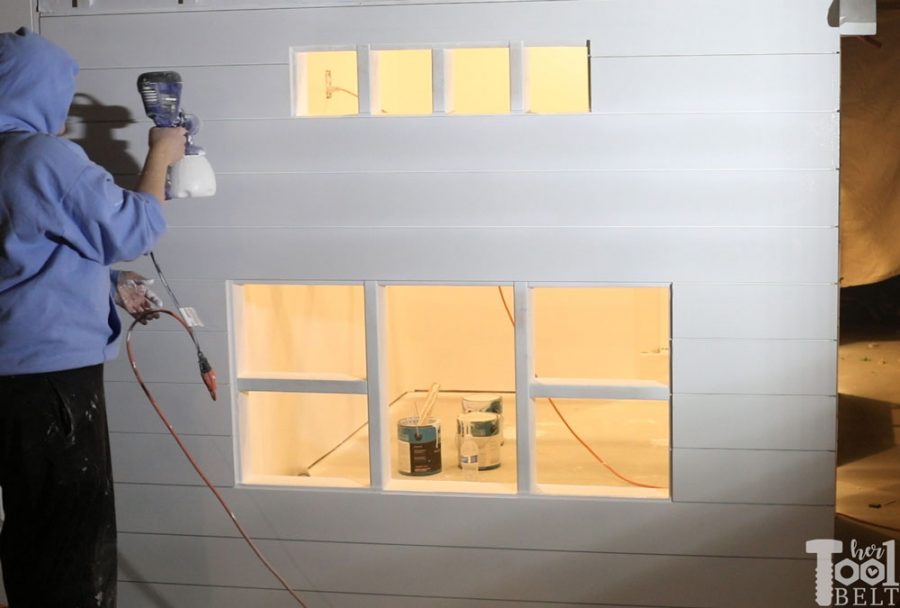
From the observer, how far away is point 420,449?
115 inches

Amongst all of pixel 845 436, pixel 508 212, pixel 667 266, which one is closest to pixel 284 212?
pixel 508 212

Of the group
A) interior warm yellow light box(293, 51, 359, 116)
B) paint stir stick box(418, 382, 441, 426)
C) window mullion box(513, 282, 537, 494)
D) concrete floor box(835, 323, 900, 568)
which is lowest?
concrete floor box(835, 323, 900, 568)

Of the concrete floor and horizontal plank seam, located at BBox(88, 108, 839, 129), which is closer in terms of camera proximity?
horizontal plank seam, located at BBox(88, 108, 839, 129)

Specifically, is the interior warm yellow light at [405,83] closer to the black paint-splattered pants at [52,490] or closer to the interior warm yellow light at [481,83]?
the interior warm yellow light at [481,83]

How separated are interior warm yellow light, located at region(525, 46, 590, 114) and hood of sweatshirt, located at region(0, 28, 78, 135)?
194 cm

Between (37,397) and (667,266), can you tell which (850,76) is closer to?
(667,266)

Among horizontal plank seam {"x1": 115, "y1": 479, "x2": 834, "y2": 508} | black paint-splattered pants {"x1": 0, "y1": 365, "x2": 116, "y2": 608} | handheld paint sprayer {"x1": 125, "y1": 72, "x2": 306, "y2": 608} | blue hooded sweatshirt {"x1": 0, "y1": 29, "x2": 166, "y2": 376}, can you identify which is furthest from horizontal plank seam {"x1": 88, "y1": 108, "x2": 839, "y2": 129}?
horizontal plank seam {"x1": 115, "y1": 479, "x2": 834, "y2": 508}

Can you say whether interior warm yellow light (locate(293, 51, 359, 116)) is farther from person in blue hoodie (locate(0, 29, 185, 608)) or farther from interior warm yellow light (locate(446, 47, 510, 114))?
person in blue hoodie (locate(0, 29, 185, 608))

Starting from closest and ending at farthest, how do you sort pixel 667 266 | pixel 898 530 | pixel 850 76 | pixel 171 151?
1. pixel 171 151
2. pixel 667 266
3. pixel 898 530
4. pixel 850 76

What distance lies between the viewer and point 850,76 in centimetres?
396

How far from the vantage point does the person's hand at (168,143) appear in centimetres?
227

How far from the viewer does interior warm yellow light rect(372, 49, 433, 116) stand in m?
3.60

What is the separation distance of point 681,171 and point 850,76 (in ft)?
6.20

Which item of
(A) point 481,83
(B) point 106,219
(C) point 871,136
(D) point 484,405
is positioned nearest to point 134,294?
(B) point 106,219
